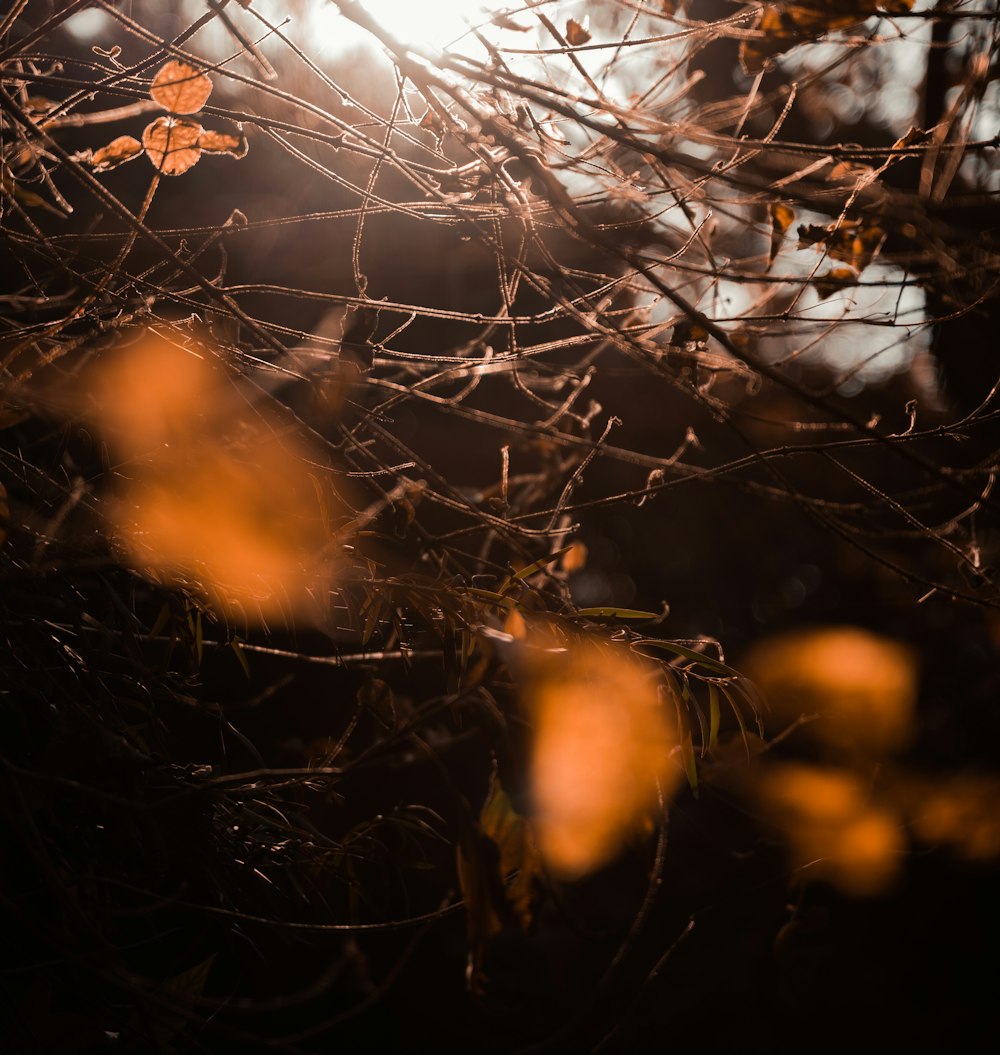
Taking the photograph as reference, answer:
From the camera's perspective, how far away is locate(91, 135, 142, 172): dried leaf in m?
1.06

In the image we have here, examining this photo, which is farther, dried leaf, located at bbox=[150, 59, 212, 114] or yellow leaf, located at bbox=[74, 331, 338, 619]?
dried leaf, located at bbox=[150, 59, 212, 114]

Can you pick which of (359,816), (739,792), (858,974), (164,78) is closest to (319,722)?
(359,816)

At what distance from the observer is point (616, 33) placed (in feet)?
5.17

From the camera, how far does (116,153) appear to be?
107 centimetres

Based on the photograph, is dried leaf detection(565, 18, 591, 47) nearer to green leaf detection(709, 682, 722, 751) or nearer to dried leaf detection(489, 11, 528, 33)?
dried leaf detection(489, 11, 528, 33)

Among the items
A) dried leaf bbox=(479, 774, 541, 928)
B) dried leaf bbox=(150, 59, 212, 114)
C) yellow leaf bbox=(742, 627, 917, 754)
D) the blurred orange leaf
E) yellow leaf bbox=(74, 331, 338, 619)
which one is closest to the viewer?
dried leaf bbox=(479, 774, 541, 928)

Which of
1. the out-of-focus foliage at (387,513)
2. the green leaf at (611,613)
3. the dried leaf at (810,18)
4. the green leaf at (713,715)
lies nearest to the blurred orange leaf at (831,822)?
the out-of-focus foliage at (387,513)

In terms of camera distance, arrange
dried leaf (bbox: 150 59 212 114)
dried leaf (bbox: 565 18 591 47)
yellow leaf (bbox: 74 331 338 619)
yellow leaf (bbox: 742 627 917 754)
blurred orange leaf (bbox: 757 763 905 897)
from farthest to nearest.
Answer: yellow leaf (bbox: 742 627 917 754) < blurred orange leaf (bbox: 757 763 905 897) < dried leaf (bbox: 565 18 591 47) < dried leaf (bbox: 150 59 212 114) < yellow leaf (bbox: 74 331 338 619)

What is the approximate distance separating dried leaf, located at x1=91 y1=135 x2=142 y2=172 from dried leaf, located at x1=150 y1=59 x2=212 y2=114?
0.15 meters

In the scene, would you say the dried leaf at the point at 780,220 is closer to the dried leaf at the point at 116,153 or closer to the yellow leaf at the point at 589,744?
the yellow leaf at the point at 589,744

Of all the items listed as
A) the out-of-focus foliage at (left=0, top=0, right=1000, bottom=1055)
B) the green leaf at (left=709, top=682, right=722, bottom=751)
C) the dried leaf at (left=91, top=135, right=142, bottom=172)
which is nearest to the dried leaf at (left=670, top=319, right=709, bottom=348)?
the out-of-focus foliage at (left=0, top=0, right=1000, bottom=1055)

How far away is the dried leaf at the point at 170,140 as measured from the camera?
39.7 inches

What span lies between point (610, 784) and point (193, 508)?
1.58 feet

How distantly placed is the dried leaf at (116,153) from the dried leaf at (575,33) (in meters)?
0.56
